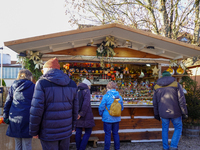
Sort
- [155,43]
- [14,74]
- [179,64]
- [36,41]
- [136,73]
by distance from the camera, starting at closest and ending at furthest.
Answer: [36,41]
[155,43]
[179,64]
[136,73]
[14,74]

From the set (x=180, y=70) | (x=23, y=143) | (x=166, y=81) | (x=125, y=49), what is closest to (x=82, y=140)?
(x=23, y=143)

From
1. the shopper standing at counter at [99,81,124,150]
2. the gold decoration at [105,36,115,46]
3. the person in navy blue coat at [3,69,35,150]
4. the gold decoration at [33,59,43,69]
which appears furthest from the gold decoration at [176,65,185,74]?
the person in navy blue coat at [3,69,35,150]

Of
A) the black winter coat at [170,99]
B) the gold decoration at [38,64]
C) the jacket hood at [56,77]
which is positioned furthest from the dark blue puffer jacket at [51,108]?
the gold decoration at [38,64]

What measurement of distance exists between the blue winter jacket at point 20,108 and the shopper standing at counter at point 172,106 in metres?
2.94

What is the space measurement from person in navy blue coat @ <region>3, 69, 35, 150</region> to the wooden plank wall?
8.07 ft

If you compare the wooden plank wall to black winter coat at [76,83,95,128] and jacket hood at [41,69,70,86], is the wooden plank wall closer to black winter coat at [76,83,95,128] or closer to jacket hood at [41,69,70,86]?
black winter coat at [76,83,95,128]

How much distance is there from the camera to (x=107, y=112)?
387 centimetres

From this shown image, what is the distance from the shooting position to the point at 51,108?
2.20 metres

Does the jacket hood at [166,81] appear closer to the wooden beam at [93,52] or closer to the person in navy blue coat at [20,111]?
the wooden beam at [93,52]

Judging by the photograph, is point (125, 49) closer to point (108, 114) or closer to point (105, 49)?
point (105, 49)

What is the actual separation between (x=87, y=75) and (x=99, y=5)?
13.5ft

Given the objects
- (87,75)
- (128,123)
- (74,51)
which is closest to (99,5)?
(87,75)

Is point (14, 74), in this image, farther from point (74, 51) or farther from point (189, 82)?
point (189, 82)

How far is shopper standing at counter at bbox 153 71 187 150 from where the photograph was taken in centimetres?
390
